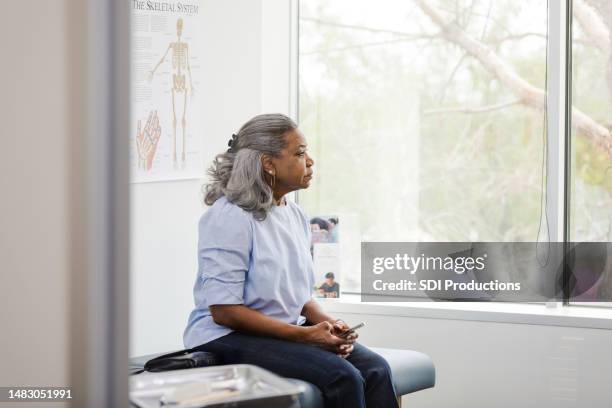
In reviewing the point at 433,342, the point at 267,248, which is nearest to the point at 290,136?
the point at 267,248

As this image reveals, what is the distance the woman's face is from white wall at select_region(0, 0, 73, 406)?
4.10 ft

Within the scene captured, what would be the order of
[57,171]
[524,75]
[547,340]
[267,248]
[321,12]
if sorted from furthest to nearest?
[321,12] → [524,75] → [547,340] → [267,248] → [57,171]

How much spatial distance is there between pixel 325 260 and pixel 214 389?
5.75ft

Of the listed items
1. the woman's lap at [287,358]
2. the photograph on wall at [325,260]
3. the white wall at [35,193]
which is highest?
the white wall at [35,193]

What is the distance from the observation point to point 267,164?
2875mm

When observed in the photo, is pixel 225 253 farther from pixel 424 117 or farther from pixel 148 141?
pixel 424 117

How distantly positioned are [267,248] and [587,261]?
1.45 meters

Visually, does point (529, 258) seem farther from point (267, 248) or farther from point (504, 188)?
point (267, 248)

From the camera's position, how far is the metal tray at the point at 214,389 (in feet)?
6.32

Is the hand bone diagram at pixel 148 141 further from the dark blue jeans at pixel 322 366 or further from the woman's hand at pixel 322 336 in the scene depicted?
the woman's hand at pixel 322 336

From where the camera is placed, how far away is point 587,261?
11.6 ft

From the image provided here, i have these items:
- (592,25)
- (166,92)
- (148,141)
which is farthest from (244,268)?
(592,25)

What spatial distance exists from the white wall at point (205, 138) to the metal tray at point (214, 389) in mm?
953

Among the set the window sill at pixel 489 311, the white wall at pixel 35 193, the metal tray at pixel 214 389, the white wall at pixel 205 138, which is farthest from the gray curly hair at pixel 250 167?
the white wall at pixel 35 193
